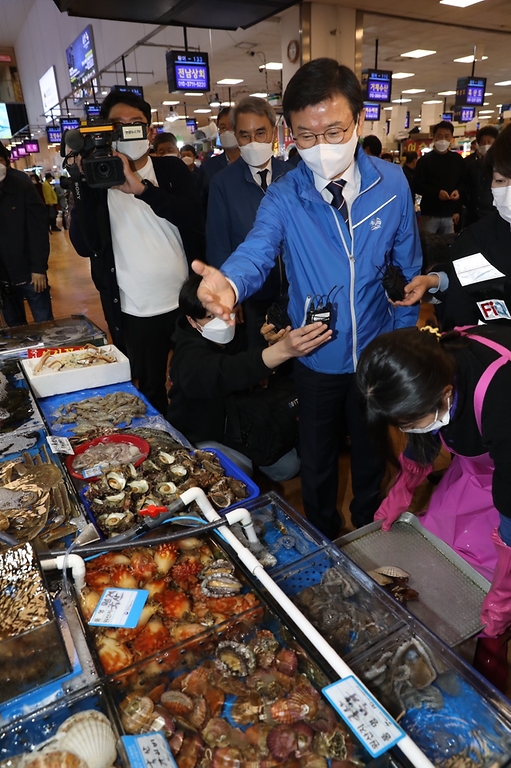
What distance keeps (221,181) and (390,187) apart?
1.09 metres

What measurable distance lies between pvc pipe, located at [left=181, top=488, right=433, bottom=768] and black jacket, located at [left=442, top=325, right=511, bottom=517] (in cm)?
57

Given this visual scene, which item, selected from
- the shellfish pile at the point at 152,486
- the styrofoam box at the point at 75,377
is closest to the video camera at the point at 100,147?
the styrofoam box at the point at 75,377

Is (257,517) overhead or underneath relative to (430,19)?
underneath

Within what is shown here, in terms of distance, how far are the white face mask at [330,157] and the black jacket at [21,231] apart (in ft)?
8.04

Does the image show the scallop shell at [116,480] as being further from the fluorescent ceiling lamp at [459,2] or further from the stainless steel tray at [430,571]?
the fluorescent ceiling lamp at [459,2]

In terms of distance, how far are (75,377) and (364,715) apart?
172 cm

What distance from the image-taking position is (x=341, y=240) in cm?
166

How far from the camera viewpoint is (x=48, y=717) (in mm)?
875

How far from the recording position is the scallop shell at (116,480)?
1.47 metres

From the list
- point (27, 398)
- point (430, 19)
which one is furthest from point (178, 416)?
point (430, 19)

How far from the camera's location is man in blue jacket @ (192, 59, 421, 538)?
1.53 meters

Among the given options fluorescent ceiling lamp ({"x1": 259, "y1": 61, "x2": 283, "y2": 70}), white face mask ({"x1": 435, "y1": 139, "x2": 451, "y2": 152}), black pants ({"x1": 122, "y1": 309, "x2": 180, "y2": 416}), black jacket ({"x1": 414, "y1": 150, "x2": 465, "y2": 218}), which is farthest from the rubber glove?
fluorescent ceiling lamp ({"x1": 259, "y1": 61, "x2": 283, "y2": 70})

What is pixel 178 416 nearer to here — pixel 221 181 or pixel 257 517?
pixel 257 517

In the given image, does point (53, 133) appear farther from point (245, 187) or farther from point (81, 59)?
point (245, 187)
